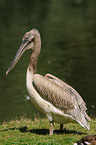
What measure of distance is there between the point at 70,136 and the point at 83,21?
3369 centimetres

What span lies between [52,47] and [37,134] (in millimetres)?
20996

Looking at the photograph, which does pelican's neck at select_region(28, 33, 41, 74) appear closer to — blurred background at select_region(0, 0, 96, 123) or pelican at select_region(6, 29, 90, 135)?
pelican at select_region(6, 29, 90, 135)

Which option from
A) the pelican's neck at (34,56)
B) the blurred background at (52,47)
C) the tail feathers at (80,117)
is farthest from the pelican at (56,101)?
Result: the blurred background at (52,47)

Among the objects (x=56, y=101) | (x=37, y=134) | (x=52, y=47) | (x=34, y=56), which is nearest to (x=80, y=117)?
(x=56, y=101)

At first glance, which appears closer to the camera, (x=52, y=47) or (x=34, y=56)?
(x=34, y=56)

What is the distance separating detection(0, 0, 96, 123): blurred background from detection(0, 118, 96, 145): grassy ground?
4.11 metres

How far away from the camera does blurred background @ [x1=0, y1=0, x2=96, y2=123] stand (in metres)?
16.3

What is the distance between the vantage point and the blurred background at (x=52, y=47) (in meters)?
16.3

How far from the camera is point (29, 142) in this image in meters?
7.08

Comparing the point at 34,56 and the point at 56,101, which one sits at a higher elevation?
the point at 34,56

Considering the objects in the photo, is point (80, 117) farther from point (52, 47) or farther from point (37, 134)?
point (52, 47)

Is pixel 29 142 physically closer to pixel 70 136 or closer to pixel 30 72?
pixel 70 136

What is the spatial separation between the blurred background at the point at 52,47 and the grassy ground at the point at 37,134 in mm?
4110

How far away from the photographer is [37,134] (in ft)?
26.0
